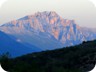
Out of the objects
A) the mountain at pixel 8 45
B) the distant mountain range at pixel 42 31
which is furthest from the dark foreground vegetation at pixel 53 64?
the distant mountain range at pixel 42 31

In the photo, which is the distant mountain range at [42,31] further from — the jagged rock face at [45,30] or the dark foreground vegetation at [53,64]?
the dark foreground vegetation at [53,64]

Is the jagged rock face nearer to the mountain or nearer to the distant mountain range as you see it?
the distant mountain range

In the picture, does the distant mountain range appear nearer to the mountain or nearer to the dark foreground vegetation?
the mountain

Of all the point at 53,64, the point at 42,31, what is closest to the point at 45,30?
the point at 42,31

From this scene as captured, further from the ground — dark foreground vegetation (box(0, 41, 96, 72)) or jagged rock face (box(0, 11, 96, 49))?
jagged rock face (box(0, 11, 96, 49))

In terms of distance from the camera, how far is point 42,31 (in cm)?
860

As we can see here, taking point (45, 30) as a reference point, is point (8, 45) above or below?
below

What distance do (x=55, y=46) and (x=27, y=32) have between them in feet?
2.64

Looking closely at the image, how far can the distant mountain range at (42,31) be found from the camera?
26.8ft

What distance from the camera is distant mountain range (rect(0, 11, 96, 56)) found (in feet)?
26.8

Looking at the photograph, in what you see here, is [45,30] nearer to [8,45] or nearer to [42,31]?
[42,31]

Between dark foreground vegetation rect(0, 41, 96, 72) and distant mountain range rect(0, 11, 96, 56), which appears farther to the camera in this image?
distant mountain range rect(0, 11, 96, 56)

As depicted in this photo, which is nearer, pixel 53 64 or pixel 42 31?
pixel 53 64

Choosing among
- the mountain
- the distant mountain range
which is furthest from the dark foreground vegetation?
the distant mountain range
